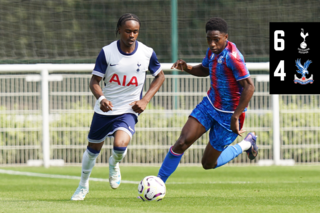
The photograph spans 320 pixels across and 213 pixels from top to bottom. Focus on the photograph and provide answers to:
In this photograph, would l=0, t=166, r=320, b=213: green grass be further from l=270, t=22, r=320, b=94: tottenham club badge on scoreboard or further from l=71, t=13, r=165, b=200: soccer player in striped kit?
l=270, t=22, r=320, b=94: tottenham club badge on scoreboard

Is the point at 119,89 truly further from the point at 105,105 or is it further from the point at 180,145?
the point at 180,145

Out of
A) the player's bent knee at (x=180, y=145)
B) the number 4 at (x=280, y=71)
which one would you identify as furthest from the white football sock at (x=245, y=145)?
the number 4 at (x=280, y=71)

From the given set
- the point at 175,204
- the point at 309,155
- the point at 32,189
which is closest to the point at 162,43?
the point at 309,155

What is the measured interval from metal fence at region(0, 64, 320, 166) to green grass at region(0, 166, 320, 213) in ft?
2.42

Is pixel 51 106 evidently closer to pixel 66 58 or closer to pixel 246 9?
pixel 66 58

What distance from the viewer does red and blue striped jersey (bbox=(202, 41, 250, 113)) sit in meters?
6.61

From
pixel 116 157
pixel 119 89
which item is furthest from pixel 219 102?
pixel 116 157

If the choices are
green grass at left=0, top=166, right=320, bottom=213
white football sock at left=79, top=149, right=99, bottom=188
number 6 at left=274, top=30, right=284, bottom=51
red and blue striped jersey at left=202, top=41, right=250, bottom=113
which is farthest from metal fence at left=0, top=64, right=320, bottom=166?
white football sock at left=79, top=149, right=99, bottom=188

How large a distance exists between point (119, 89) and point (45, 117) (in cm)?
529

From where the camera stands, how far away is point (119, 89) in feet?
21.4

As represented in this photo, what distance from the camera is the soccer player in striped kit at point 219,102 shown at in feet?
21.3

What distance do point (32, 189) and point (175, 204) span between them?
2.68 m

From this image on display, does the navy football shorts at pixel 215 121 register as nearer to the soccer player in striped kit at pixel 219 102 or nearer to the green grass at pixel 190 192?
the soccer player in striped kit at pixel 219 102

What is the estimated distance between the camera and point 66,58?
13078mm
